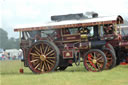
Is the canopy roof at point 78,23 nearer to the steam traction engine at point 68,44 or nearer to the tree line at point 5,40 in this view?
the steam traction engine at point 68,44

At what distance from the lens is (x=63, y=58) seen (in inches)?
538

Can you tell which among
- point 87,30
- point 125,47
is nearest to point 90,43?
point 87,30

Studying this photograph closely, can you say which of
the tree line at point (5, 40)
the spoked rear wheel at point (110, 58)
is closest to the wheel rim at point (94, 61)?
the spoked rear wheel at point (110, 58)

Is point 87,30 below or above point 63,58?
above

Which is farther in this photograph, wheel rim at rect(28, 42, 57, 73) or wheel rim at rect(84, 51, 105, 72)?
wheel rim at rect(28, 42, 57, 73)

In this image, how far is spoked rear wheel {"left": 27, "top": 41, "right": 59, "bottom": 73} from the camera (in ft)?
44.3

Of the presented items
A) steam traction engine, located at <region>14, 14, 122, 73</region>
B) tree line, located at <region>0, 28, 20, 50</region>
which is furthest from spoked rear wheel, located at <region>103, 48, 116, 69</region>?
tree line, located at <region>0, 28, 20, 50</region>

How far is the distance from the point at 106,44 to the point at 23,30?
12.1ft

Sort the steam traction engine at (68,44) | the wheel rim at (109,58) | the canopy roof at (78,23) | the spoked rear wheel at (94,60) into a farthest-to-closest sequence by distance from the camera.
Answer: the wheel rim at (109,58) → the steam traction engine at (68,44) → the canopy roof at (78,23) → the spoked rear wheel at (94,60)

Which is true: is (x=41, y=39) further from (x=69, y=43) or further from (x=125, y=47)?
(x=125, y=47)

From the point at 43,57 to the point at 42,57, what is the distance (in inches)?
1.8

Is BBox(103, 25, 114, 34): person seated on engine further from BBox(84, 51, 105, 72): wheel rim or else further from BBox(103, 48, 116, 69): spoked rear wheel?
BBox(84, 51, 105, 72): wheel rim

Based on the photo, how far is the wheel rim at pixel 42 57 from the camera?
13586 mm

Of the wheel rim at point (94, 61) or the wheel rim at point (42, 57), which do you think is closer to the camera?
the wheel rim at point (94, 61)
